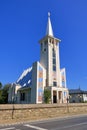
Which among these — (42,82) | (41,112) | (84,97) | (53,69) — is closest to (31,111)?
(41,112)

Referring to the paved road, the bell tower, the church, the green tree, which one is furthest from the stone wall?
the bell tower

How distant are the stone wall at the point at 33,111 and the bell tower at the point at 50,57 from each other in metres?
21.2

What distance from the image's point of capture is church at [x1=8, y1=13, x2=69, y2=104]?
146ft

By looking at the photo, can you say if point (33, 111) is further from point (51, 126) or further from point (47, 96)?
point (47, 96)

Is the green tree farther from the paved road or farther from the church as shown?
the paved road

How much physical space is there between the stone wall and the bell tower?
2121 cm

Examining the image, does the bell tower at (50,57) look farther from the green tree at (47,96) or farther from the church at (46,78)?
the green tree at (47,96)

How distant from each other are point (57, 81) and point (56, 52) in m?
8.44

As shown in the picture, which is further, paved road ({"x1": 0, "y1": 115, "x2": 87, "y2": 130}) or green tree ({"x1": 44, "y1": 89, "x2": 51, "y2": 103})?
green tree ({"x1": 44, "y1": 89, "x2": 51, "y2": 103})

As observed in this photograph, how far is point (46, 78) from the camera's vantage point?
4666 centimetres

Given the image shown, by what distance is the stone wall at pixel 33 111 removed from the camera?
664 inches

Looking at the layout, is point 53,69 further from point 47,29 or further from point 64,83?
point 47,29

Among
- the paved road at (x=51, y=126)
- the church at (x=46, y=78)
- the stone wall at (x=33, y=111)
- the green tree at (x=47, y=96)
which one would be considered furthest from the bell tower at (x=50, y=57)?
the paved road at (x=51, y=126)

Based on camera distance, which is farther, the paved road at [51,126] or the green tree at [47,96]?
the green tree at [47,96]
